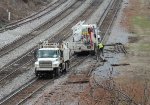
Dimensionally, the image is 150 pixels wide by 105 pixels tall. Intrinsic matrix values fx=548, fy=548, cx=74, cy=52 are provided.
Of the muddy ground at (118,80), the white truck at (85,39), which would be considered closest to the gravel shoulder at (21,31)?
the white truck at (85,39)

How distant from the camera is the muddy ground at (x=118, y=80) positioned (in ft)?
81.1

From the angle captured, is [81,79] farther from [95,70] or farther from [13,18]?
[13,18]

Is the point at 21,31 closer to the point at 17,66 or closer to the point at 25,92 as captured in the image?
the point at 17,66

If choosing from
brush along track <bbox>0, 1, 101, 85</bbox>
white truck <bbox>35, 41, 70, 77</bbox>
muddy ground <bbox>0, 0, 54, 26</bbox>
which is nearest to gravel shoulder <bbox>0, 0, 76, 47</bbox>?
muddy ground <bbox>0, 0, 54, 26</bbox>

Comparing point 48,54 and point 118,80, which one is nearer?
point 118,80

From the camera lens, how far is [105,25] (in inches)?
2549

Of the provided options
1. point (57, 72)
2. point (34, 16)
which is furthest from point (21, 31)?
point (57, 72)

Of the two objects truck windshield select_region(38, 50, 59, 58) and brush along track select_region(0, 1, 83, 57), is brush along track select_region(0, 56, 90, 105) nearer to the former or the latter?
truck windshield select_region(38, 50, 59, 58)

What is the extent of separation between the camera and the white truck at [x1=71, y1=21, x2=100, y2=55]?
153ft

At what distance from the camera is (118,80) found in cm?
3312

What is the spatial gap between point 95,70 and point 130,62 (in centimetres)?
425

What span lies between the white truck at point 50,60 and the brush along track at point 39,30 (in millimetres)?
8988

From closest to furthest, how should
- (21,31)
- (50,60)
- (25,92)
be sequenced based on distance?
1. (25,92)
2. (50,60)
3. (21,31)

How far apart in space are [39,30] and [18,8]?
513 inches
